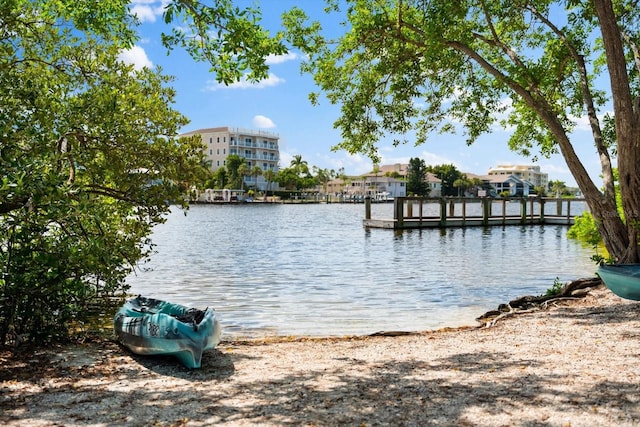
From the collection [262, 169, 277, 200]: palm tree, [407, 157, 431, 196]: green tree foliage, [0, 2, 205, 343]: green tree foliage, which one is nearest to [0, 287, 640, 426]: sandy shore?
[0, 2, 205, 343]: green tree foliage

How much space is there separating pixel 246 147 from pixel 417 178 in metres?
39.7

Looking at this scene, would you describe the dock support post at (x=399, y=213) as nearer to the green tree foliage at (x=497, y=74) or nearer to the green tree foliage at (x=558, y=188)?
the green tree foliage at (x=497, y=74)

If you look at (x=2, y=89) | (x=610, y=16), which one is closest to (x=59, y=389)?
(x=2, y=89)

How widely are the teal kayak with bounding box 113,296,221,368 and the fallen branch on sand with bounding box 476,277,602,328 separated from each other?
589 cm

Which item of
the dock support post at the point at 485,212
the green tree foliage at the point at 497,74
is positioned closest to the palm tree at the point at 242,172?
the dock support post at the point at 485,212

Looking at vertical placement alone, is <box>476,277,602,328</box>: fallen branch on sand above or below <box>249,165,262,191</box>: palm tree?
below

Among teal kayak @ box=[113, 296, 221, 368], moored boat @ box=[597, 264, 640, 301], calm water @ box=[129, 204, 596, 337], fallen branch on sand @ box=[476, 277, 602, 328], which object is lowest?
calm water @ box=[129, 204, 596, 337]

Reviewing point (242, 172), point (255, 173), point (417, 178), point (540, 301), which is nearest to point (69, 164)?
point (540, 301)

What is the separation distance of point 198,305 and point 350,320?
423cm

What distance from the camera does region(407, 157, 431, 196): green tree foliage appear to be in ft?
444

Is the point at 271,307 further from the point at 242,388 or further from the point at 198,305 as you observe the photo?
the point at 242,388

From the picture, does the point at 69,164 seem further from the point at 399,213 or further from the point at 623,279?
the point at 399,213

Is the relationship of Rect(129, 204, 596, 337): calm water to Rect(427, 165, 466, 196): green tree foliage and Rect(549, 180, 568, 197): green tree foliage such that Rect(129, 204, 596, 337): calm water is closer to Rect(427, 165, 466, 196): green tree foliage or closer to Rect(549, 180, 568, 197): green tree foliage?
Rect(427, 165, 466, 196): green tree foliage

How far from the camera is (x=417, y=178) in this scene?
135875mm
